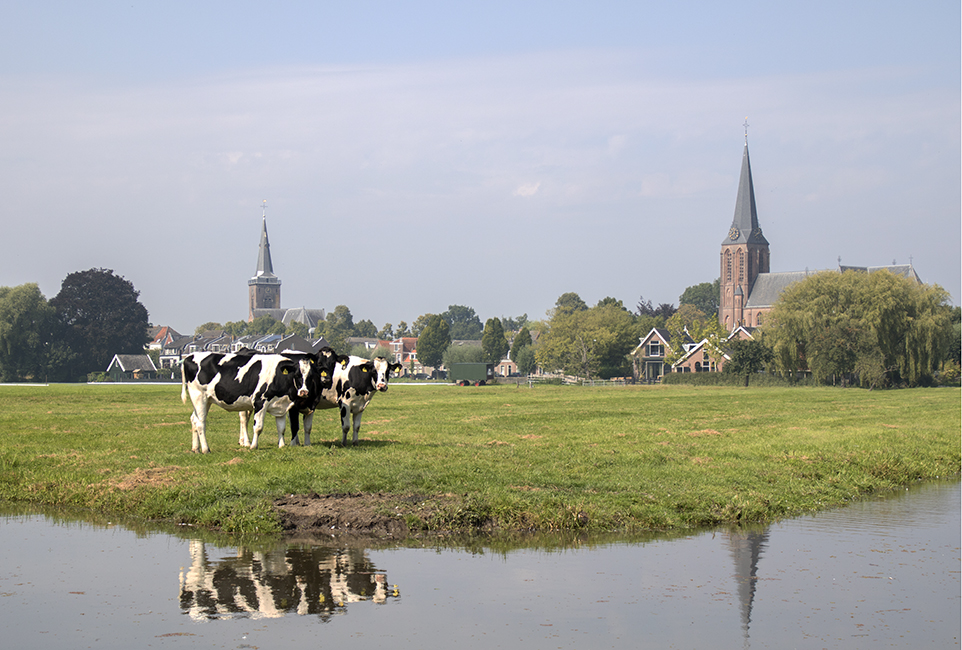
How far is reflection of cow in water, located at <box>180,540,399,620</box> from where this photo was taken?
10.7 metres

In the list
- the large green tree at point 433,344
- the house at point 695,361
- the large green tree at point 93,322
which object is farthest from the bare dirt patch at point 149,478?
the large green tree at point 433,344

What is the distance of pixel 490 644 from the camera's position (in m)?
9.58

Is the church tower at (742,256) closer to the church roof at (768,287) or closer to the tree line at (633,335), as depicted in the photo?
the church roof at (768,287)

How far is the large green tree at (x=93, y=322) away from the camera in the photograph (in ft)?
458

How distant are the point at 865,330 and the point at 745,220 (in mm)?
104410

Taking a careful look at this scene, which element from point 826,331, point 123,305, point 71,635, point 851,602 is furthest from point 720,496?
point 123,305

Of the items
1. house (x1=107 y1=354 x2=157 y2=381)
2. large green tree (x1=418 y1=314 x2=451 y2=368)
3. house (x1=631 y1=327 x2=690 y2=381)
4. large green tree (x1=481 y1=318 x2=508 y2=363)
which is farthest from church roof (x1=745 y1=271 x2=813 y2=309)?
house (x1=107 y1=354 x2=157 y2=381)

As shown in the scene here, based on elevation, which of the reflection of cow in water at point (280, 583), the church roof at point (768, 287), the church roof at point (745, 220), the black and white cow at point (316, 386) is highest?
the church roof at point (745, 220)

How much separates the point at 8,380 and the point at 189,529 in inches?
5204

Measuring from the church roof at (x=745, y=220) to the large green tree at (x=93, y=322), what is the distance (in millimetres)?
113154

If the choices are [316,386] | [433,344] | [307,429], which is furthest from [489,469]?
[433,344]

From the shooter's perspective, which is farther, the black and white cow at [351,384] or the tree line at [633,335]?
the tree line at [633,335]

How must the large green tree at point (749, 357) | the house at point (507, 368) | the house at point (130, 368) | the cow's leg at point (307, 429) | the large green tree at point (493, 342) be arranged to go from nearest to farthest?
the cow's leg at point (307, 429), the large green tree at point (749, 357), the house at point (130, 368), the large green tree at point (493, 342), the house at point (507, 368)

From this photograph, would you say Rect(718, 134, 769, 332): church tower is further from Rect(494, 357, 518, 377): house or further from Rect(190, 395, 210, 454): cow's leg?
Rect(190, 395, 210, 454): cow's leg
